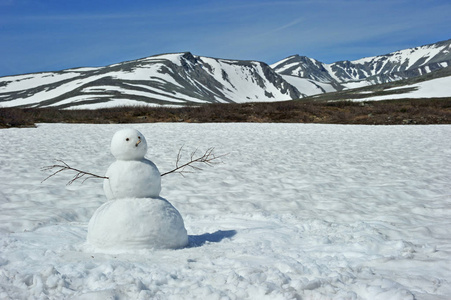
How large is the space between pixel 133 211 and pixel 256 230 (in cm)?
202

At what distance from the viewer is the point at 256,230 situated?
5.71 m

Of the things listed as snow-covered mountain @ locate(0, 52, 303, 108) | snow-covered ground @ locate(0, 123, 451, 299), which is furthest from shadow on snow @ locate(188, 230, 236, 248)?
snow-covered mountain @ locate(0, 52, 303, 108)

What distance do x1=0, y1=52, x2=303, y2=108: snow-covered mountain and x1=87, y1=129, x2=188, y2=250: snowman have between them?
55033 millimetres

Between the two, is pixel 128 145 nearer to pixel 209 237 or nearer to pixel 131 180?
pixel 131 180

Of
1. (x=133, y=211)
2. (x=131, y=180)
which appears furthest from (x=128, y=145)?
(x=133, y=211)

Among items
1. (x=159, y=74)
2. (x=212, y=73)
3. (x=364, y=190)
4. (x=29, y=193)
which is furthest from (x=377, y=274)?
(x=212, y=73)

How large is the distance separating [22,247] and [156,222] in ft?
5.55

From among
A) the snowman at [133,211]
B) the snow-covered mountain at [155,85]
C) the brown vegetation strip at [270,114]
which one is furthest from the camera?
the snow-covered mountain at [155,85]

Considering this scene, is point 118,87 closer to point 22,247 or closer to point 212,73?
point 212,73

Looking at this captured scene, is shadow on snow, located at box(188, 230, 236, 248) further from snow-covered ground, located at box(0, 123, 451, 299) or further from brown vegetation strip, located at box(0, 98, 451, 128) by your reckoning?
brown vegetation strip, located at box(0, 98, 451, 128)

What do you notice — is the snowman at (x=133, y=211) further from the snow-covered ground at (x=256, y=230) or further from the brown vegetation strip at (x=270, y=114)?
the brown vegetation strip at (x=270, y=114)

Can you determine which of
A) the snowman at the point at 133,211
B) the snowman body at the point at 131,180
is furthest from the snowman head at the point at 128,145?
the snowman body at the point at 131,180

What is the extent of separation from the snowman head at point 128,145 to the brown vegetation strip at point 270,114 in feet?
77.8

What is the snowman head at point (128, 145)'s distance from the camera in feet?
15.5
